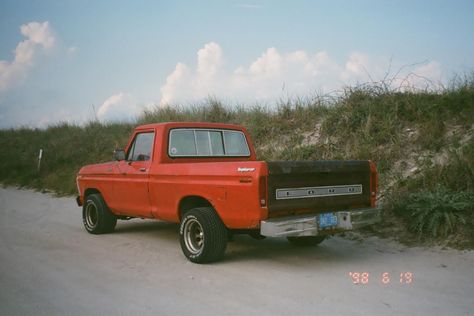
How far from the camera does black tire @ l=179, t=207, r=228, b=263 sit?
610 centimetres

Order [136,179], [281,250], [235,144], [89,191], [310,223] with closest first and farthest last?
[310,223] → [281,250] → [136,179] → [235,144] → [89,191]

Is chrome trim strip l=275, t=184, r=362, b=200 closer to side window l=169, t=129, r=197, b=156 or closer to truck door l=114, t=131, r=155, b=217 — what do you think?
side window l=169, t=129, r=197, b=156

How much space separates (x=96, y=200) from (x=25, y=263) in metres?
2.35

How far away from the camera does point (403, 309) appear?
441 centimetres

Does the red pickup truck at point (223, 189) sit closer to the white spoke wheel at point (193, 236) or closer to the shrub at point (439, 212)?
the white spoke wheel at point (193, 236)

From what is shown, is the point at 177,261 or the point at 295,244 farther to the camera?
the point at 295,244

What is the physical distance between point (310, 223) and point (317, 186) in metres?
0.58

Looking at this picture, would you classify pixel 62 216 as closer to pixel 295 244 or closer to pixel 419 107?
pixel 295 244

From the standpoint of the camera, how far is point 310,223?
582cm

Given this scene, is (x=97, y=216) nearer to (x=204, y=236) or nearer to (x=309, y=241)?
(x=204, y=236)

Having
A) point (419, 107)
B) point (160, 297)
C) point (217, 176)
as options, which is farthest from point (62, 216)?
point (419, 107)

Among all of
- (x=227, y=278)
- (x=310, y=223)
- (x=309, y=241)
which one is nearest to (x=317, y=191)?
(x=310, y=223)

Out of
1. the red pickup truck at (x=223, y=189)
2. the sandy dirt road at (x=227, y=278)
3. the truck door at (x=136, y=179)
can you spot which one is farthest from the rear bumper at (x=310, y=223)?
the truck door at (x=136, y=179)
